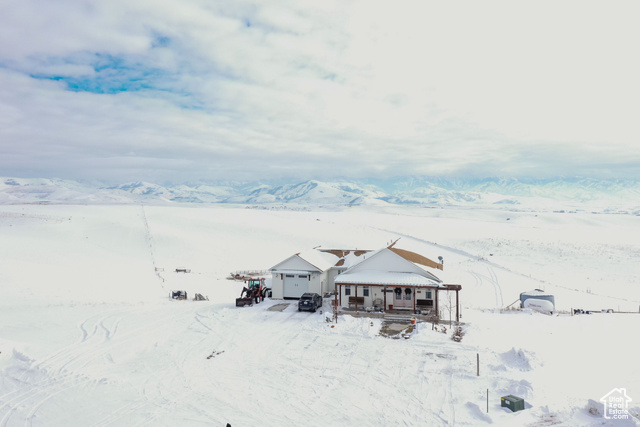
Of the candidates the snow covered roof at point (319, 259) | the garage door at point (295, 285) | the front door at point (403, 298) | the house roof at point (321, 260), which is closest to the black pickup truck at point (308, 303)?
the garage door at point (295, 285)

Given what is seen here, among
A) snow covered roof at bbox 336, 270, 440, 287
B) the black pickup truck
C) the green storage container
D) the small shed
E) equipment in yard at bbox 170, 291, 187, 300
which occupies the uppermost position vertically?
snow covered roof at bbox 336, 270, 440, 287

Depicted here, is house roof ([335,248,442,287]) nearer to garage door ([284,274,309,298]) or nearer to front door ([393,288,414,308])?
front door ([393,288,414,308])

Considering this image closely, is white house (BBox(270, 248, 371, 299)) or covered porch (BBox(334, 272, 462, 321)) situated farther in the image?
white house (BBox(270, 248, 371, 299))

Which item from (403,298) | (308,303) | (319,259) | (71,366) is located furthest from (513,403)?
(319,259)

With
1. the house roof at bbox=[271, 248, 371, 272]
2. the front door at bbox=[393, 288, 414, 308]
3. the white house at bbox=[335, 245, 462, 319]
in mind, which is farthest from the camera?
the house roof at bbox=[271, 248, 371, 272]

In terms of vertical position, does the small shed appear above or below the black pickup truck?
below

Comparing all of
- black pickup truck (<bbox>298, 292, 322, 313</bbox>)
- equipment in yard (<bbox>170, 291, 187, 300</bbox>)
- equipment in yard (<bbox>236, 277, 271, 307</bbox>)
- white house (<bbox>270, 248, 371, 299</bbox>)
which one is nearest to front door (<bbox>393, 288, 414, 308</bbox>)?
black pickup truck (<bbox>298, 292, 322, 313</bbox>)

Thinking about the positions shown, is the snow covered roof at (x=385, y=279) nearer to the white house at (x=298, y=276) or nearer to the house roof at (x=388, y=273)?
the house roof at (x=388, y=273)

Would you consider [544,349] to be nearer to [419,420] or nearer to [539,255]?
[419,420]
